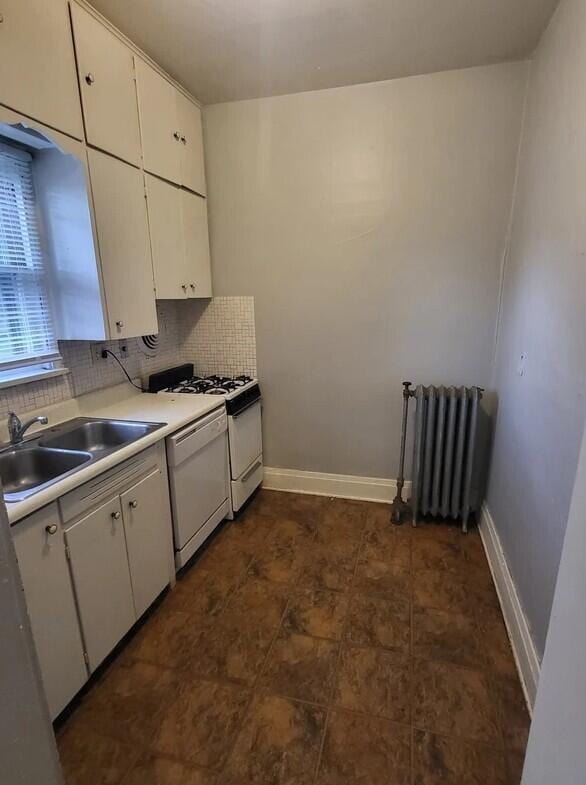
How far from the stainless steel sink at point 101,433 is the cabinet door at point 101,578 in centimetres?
44

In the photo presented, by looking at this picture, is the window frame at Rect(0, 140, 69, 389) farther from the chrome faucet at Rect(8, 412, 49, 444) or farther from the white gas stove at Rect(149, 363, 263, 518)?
the white gas stove at Rect(149, 363, 263, 518)

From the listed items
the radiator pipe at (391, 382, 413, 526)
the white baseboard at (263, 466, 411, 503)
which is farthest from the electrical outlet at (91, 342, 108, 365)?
the radiator pipe at (391, 382, 413, 526)

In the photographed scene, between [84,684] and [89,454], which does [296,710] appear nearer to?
[84,684]

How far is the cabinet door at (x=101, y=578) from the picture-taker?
4.80 ft

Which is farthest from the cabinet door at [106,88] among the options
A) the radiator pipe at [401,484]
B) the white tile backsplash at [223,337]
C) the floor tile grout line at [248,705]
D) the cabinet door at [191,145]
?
the floor tile grout line at [248,705]

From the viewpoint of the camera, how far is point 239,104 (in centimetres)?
262

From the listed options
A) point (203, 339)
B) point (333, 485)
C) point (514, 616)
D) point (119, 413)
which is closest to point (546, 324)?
point (514, 616)

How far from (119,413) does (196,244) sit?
1.25 m

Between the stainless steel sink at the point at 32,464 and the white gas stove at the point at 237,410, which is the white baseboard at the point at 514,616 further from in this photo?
the stainless steel sink at the point at 32,464

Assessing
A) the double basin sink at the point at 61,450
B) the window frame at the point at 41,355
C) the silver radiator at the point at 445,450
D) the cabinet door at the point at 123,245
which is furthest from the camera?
the silver radiator at the point at 445,450

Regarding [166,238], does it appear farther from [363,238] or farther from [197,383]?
[363,238]

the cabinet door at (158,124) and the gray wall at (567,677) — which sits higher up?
the cabinet door at (158,124)

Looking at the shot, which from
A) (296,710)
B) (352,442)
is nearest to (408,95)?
(352,442)

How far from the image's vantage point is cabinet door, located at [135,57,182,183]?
2.10 meters
